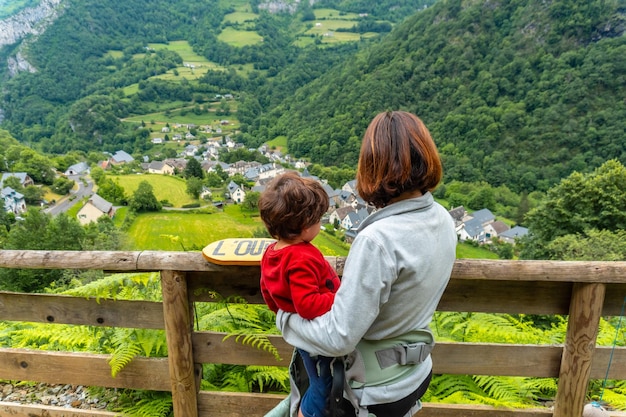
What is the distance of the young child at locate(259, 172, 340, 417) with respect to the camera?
1.31 metres

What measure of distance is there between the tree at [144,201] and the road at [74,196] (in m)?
7.22

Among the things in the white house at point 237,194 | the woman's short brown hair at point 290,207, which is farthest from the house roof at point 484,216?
the woman's short brown hair at point 290,207

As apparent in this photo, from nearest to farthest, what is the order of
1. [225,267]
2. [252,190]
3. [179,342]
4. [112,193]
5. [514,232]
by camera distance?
[225,267] → [179,342] → [514,232] → [112,193] → [252,190]

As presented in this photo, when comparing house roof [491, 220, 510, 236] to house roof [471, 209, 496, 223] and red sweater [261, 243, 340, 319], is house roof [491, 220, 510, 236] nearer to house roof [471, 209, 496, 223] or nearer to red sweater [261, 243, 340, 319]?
house roof [471, 209, 496, 223]

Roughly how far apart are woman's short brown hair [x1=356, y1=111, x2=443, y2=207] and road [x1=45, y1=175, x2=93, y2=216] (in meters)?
52.8

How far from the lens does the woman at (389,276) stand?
3.93 ft

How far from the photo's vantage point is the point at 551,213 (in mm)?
21109

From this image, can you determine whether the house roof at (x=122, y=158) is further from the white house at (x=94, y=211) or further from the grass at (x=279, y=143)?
the white house at (x=94, y=211)

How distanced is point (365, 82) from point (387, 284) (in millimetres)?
97159

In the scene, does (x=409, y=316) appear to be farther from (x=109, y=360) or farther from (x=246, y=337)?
(x=109, y=360)

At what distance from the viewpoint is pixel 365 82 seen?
93500 mm

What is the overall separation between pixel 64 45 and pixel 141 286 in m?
158

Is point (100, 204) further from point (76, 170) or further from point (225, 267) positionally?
point (225, 267)

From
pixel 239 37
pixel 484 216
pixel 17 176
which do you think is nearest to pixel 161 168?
pixel 17 176
